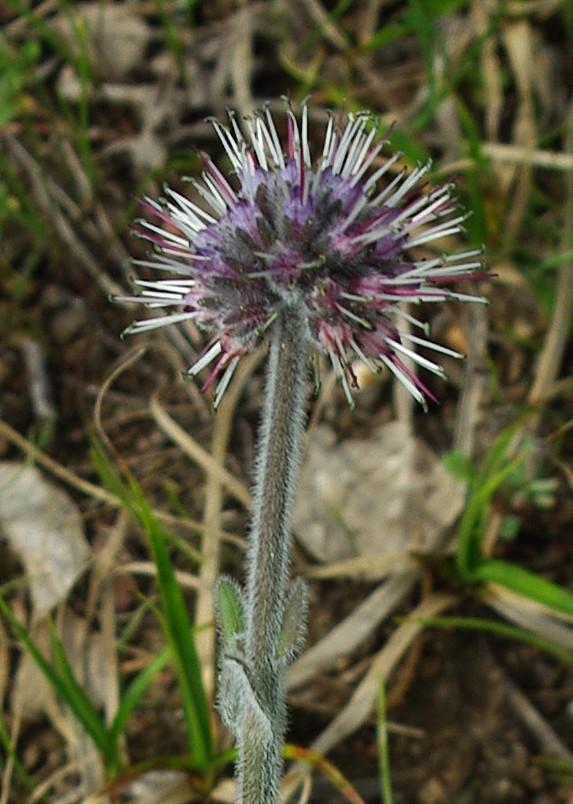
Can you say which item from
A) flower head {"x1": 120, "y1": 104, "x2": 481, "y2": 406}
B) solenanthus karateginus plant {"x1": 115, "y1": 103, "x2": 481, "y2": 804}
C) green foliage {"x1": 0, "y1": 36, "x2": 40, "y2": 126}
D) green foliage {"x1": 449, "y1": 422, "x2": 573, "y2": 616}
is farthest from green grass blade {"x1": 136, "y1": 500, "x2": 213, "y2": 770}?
green foliage {"x1": 0, "y1": 36, "x2": 40, "y2": 126}

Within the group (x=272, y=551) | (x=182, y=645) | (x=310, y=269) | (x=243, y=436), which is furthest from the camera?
(x=243, y=436)

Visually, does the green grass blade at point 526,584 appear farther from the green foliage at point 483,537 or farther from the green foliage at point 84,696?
the green foliage at point 84,696

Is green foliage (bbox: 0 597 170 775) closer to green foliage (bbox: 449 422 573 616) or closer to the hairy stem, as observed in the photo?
the hairy stem

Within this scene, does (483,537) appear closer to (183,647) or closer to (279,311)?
(183,647)

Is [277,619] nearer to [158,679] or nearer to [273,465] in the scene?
[273,465]

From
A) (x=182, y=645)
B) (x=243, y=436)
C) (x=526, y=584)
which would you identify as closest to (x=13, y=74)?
(x=243, y=436)

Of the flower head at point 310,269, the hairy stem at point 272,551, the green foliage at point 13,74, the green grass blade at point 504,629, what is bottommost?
the green grass blade at point 504,629

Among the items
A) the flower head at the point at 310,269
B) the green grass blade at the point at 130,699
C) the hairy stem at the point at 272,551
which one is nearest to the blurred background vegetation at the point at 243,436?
the green grass blade at the point at 130,699
